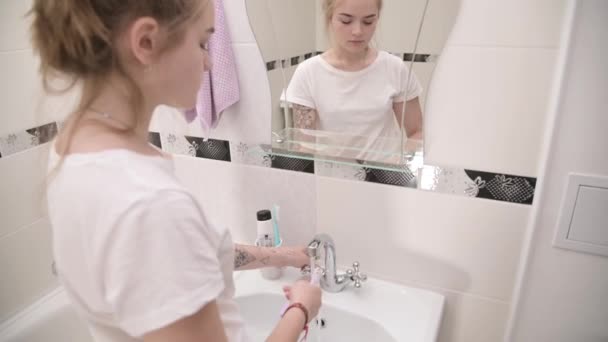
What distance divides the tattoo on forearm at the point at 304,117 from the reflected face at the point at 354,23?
0.17 metres

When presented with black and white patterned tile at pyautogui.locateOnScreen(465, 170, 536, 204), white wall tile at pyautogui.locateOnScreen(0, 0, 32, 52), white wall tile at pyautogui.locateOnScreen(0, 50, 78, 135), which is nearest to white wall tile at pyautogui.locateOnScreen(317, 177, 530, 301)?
black and white patterned tile at pyautogui.locateOnScreen(465, 170, 536, 204)

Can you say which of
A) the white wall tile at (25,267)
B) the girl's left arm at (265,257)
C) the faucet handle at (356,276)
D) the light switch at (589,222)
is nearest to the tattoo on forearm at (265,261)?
the girl's left arm at (265,257)

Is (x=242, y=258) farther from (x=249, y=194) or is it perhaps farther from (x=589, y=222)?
(x=589, y=222)

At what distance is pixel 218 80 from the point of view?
100cm

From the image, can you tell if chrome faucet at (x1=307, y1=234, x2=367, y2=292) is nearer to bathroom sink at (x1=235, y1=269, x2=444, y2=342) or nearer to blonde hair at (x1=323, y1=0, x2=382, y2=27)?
bathroom sink at (x1=235, y1=269, x2=444, y2=342)

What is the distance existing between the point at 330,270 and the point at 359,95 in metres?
0.42

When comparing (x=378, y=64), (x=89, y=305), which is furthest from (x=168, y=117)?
(x=89, y=305)

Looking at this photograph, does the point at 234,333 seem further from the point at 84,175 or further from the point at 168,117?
the point at 168,117

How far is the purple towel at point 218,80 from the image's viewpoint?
968 millimetres

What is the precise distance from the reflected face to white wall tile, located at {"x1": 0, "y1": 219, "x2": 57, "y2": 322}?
106 centimetres

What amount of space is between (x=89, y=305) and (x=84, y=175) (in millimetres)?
184

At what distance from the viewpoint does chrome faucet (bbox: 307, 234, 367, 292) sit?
0.98 meters

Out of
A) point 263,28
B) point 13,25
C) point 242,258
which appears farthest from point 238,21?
point 13,25

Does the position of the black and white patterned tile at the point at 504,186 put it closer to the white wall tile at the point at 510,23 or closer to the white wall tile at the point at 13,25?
the white wall tile at the point at 510,23
